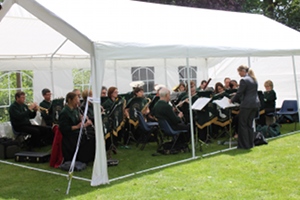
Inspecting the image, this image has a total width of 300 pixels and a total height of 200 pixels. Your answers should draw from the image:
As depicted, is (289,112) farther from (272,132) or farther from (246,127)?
(246,127)

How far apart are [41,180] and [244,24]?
641 centimetres

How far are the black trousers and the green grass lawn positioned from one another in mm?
241

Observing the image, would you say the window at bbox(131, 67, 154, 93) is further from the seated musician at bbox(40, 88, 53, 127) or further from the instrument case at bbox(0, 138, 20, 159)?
the instrument case at bbox(0, 138, 20, 159)

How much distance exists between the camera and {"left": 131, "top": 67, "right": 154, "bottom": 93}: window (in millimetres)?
13875

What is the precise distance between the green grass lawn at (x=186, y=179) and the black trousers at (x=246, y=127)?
0.79 feet

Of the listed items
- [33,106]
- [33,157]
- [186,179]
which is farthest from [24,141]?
[186,179]

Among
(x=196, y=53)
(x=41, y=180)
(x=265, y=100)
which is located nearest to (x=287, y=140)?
(x=265, y=100)

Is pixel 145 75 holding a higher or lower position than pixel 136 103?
higher

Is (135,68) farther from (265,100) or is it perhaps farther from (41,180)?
(41,180)

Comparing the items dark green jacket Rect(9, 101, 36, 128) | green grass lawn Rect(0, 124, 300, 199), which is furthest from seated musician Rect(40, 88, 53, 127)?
green grass lawn Rect(0, 124, 300, 199)

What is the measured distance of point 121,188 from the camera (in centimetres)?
561

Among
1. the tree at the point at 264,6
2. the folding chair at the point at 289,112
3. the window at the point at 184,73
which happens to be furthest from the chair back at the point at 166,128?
the tree at the point at 264,6

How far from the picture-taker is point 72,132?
7000mm

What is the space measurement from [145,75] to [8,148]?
22.1 feet
